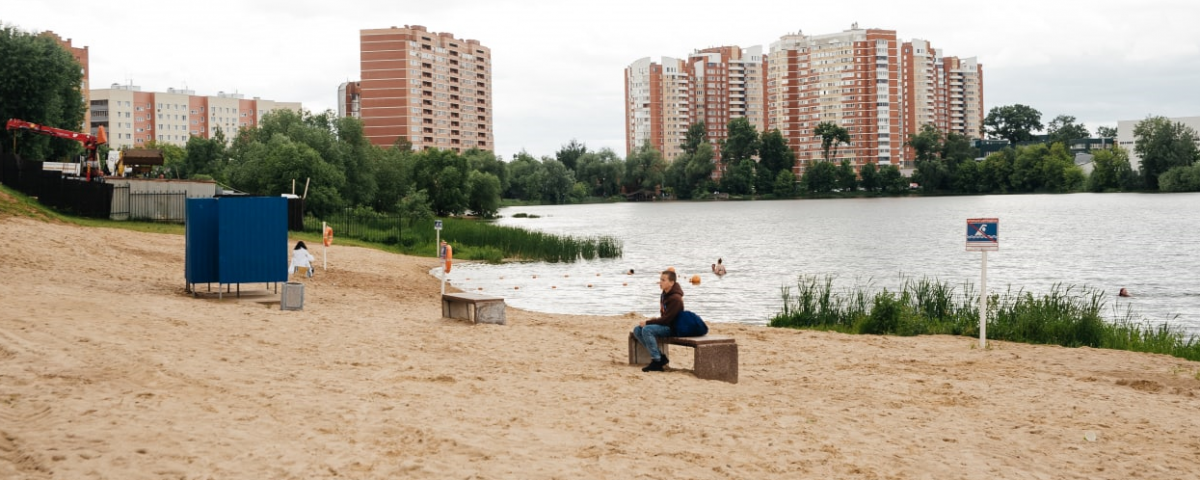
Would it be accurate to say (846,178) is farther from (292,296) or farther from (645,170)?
(292,296)

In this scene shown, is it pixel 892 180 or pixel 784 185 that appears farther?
pixel 784 185

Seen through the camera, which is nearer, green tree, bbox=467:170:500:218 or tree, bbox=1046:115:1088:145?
green tree, bbox=467:170:500:218

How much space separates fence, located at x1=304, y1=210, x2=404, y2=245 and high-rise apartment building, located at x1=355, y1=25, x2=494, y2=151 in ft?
315

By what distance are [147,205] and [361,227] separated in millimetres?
15182

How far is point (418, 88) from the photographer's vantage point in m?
165

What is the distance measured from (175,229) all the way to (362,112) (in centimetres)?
12896

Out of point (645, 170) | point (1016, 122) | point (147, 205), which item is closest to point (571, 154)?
point (645, 170)

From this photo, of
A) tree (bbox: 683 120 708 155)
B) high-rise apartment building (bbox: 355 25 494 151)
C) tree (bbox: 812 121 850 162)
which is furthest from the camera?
tree (bbox: 683 120 708 155)

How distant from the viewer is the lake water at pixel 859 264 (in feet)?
96.7

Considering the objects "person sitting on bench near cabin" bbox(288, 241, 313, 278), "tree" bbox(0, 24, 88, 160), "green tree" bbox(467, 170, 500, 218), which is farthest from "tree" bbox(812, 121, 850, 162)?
"person sitting on bench near cabin" bbox(288, 241, 313, 278)

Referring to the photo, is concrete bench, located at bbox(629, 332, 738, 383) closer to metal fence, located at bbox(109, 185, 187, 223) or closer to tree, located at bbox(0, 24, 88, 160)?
metal fence, located at bbox(109, 185, 187, 223)

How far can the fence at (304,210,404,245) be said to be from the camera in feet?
162

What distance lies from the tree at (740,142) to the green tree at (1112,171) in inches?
1987

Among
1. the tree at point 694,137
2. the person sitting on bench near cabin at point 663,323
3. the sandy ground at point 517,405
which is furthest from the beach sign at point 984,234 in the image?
the tree at point 694,137
